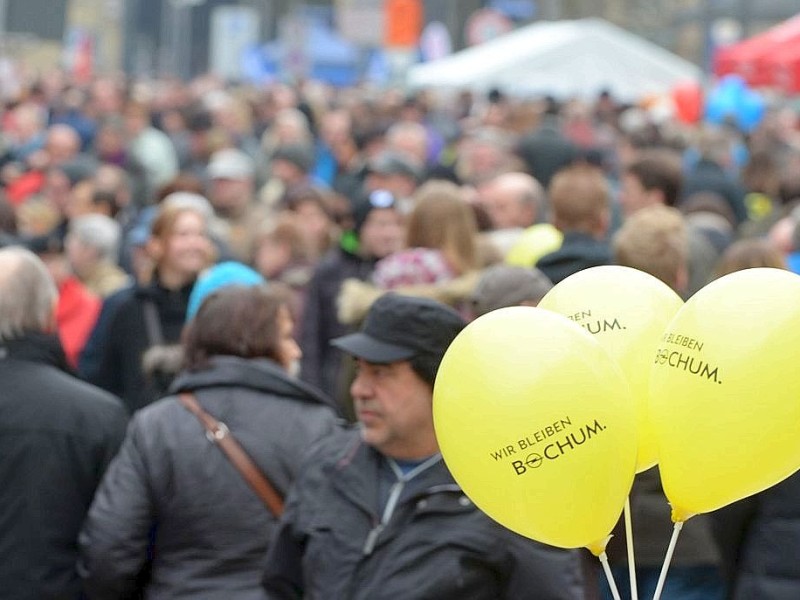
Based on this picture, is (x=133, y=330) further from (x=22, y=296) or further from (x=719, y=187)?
(x=719, y=187)

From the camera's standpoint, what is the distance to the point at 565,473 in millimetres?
3357

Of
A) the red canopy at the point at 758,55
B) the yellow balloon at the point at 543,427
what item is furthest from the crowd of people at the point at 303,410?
the red canopy at the point at 758,55

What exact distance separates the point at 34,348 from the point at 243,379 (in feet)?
2.27

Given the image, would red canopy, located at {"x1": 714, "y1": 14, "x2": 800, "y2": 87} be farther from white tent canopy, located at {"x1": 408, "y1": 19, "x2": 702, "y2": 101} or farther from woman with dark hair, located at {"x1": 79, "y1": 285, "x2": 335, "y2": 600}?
woman with dark hair, located at {"x1": 79, "y1": 285, "x2": 335, "y2": 600}

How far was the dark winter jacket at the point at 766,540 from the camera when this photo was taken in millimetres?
4570

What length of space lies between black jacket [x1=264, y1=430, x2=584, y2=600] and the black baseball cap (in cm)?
26

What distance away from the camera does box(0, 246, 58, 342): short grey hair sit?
17.3 ft

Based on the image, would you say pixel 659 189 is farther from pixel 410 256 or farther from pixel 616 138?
pixel 616 138

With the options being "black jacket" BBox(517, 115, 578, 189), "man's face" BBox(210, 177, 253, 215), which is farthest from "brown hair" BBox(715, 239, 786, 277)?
"black jacket" BBox(517, 115, 578, 189)

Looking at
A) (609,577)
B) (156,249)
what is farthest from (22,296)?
(609,577)

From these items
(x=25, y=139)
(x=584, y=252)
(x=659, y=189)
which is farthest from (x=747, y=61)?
(x=584, y=252)

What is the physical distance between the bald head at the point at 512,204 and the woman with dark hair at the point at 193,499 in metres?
3.53

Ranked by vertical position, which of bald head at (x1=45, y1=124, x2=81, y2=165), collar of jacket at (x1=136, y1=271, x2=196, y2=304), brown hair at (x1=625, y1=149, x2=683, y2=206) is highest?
brown hair at (x1=625, y1=149, x2=683, y2=206)

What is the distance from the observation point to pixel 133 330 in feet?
23.5
